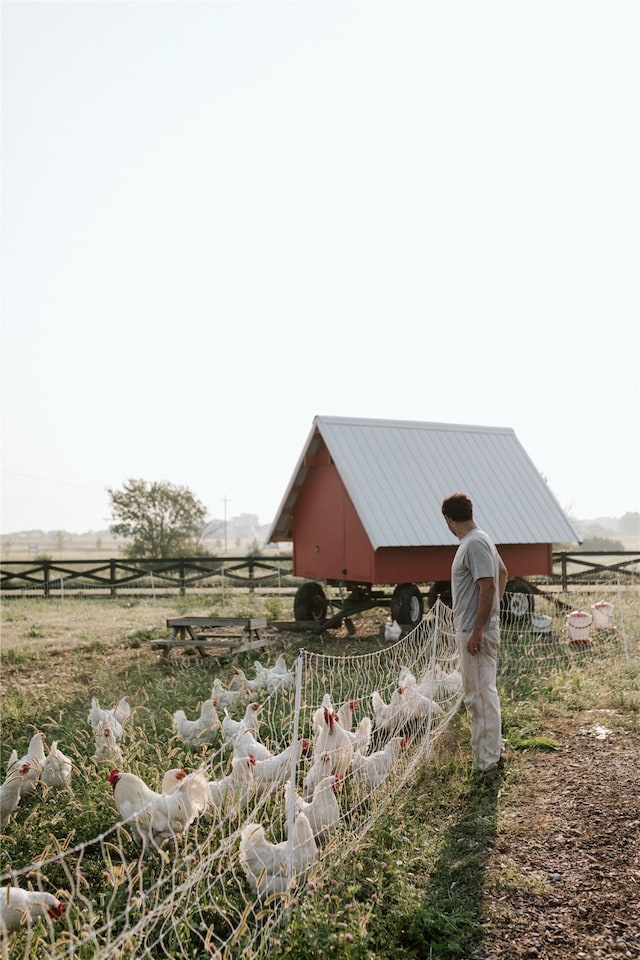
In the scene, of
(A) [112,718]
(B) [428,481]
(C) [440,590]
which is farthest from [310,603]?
(A) [112,718]

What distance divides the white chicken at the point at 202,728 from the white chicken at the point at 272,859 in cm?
270

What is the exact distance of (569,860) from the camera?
14.9 feet

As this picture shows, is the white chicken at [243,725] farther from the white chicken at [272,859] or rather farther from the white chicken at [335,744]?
the white chicken at [272,859]

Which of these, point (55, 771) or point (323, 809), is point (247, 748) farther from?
point (55, 771)

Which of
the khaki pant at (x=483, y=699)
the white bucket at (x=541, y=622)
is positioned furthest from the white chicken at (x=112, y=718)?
the white bucket at (x=541, y=622)

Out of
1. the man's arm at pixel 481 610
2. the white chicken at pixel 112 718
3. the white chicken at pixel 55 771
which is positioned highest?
the man's arm at pixel 481 610

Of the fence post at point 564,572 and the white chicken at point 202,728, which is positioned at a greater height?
the fence post at point 564,572

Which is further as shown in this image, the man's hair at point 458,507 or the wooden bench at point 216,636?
the wooden bench at point 216,636

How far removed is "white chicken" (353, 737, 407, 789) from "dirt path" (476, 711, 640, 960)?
30.1 inches

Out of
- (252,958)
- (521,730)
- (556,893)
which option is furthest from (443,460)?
(252,958)

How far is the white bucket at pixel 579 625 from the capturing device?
1157 centimetres

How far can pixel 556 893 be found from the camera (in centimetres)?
416

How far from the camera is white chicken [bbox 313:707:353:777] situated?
16.7 feet

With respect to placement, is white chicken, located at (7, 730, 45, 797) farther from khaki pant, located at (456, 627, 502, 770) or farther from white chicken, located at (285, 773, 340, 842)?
khaki pant, located at (456, 627, 502, 770)
